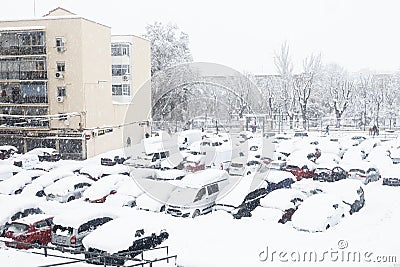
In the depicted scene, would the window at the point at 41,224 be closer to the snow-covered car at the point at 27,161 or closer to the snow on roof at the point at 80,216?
the snow on roof at the point at 80,216

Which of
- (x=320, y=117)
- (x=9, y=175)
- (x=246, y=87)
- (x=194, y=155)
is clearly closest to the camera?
(x=9, y=175)

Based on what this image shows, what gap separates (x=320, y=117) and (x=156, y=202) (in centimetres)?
2956

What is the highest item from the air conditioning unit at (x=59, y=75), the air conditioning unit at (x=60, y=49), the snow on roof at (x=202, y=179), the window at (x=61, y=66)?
the air conditioning unit at (x=60, y=49)

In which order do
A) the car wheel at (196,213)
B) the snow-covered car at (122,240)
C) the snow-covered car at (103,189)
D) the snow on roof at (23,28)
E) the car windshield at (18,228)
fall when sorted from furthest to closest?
the snow on roof at (23,28) < the snow-covered car at (103,189) < the car wheel at (196,213) < the car windshield at (18,228) < the snow-covered car at (122,240)

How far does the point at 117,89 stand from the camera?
24266mm

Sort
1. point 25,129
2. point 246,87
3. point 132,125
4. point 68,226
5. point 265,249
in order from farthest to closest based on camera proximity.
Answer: point 246,87 < point 132,125 < point 25,129 < point 68,226 < point 265,249

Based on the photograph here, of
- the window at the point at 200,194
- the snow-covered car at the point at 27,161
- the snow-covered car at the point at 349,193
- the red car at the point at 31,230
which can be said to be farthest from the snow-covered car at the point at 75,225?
the snow-covered car at the point at 27,161

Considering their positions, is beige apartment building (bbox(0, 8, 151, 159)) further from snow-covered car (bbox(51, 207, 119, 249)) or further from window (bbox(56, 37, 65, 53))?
snow-covered car (bbox(51, 207, 119, 249))

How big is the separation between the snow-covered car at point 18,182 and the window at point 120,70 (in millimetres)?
11159

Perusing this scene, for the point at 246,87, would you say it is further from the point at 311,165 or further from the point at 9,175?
the point at 9,175

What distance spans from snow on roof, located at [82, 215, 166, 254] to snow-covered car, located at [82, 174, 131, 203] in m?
3.32

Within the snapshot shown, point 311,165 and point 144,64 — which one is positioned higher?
point 144,64

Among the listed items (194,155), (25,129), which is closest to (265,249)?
(194,155)

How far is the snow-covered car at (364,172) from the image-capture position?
13.8m
